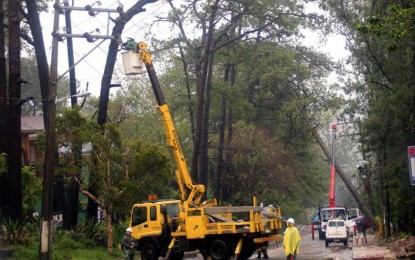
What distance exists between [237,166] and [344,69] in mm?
12067

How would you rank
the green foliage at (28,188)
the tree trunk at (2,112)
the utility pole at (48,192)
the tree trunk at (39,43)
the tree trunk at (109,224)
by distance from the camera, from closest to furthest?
the utility pole at (48,192) < the tree trunk at (2,112) < the tree trunk at (109,224) < the tree trunk at (39,43) < the green foliage at (28,188)

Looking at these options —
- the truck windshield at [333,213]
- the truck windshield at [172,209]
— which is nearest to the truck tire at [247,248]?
the truck windshield at [172,209]

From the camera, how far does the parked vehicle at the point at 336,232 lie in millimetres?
43031

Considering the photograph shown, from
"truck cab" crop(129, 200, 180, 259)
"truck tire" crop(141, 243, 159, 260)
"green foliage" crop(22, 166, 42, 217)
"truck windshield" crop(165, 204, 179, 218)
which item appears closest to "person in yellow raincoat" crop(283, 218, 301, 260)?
"truck cab" crop(129, 200, 180, 259)

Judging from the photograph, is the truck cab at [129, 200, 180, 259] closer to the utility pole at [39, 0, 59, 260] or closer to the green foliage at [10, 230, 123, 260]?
the green foliage at [10, 230, 123, 260]

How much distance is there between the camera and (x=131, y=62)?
90.0 feet

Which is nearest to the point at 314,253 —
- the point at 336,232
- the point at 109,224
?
the point at 336,232

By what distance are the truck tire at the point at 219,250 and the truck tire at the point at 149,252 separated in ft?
9.33

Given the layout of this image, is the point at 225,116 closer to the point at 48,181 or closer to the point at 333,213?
the point at 333,213

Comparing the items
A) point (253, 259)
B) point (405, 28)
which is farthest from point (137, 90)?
→ point (405, 28)

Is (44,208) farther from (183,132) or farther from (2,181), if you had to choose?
(183,132)

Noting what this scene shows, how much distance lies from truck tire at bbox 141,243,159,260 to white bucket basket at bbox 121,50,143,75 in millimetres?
7258

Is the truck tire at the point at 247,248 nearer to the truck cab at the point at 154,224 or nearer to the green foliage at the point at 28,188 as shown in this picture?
the truck cab at the point at 154,224

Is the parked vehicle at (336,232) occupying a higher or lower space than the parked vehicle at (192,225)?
lower
